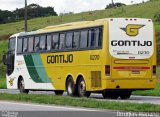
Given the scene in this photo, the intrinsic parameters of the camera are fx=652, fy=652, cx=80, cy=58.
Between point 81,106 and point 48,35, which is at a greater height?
point 48,35

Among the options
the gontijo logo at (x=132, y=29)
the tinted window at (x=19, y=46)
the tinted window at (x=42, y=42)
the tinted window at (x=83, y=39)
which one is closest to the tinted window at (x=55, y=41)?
the tinted window at (x=42, y=42)

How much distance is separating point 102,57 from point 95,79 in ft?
3.78

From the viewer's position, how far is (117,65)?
2727 cm

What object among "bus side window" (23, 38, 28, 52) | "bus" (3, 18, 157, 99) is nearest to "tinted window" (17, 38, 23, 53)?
"bus side window" (23, 38, 28, 52)

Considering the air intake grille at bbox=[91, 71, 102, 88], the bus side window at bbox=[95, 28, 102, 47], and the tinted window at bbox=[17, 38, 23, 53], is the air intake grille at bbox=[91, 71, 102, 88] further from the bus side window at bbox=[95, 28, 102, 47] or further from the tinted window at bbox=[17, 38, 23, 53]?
the tinted window at bbox=[17, 38, 23, 53]

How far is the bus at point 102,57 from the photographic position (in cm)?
2728

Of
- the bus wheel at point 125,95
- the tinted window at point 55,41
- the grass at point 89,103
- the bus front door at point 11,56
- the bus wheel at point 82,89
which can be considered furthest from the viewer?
the bus front door at point 11,56

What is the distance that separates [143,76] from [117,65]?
1300mm

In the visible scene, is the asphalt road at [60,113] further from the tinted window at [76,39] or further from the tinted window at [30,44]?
the tinted window at [30,44]

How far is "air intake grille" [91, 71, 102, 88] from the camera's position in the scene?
90.6ft

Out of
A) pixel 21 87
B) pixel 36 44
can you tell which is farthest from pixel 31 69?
pixel 21 87

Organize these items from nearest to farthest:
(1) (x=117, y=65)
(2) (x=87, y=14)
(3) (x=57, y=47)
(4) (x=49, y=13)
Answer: (1) (x=117, y=65), (3) (x=57, y=47), (2) (x=87, y=14), (4) (x=49, y=13)

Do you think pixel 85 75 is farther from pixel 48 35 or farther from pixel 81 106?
pixel 81 106

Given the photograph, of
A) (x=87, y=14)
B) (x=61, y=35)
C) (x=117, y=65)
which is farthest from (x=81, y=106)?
(x=87, y=14)
